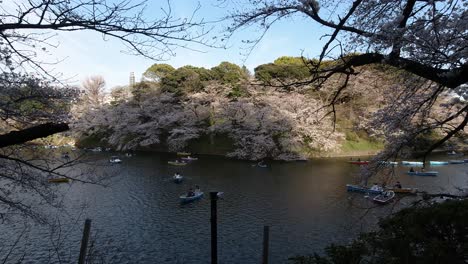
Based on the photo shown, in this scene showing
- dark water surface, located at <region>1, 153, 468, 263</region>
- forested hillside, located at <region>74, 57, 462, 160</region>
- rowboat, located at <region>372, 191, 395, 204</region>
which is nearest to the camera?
dark water surface, located at <region>1, 153, 468, 263</region>

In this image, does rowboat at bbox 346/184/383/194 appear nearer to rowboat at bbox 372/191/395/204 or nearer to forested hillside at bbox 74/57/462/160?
rowboat at bbox 372/191/395/204

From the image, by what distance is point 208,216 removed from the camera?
50.7ft

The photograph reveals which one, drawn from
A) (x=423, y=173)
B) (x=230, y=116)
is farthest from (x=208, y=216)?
(x=230, y=116)

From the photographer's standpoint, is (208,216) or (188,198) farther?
(188,198)

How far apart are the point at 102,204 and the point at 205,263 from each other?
8266 mm

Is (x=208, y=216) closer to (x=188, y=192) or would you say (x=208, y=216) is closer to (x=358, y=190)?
(x=188, y=192)

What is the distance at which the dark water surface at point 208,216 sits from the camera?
38.1ft

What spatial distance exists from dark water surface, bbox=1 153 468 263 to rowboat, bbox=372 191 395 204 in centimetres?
33

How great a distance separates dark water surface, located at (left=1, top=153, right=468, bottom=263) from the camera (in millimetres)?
11609

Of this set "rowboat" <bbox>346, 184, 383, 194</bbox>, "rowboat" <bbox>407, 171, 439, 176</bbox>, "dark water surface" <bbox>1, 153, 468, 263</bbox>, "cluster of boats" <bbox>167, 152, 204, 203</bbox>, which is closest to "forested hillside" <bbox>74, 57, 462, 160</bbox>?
"cluster of boats" <bbox>167, 152, 204, 203</bbox>

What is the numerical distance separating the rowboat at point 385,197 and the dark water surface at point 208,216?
33 cm

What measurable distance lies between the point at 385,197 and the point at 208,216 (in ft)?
26.8

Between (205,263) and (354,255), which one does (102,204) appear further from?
(354,255)

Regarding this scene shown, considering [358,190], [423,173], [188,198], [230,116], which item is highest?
[230,116]
